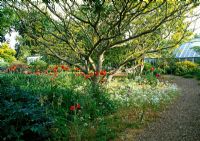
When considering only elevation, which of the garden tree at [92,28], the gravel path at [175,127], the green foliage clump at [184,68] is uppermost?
the garden tree at [92,28]

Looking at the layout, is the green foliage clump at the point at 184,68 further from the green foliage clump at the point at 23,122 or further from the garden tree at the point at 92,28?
the green foliage clump at the point at 23,122

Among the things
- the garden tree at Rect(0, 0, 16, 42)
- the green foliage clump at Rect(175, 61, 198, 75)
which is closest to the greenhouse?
the green foliage clump at Rect(175, 61, 198, 75)

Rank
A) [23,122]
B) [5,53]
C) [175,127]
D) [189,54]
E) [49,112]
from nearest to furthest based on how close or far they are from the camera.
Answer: [23,122], [49,112], [175,127], [5,53], [189,54]

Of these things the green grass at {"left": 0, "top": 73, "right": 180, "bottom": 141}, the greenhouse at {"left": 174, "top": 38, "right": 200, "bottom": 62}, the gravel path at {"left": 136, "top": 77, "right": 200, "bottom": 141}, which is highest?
the greenhouse at {"left": 174, "top": 38, "right": 200, "bottom": 62}

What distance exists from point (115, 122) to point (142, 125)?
59cm

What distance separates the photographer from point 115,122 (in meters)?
5.47

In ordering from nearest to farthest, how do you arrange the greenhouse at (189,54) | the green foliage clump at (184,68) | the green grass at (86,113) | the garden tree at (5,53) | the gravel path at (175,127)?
1. the green grass at (86,113)
2. the gravel path at (175,127)
3. the garden tree at (5,53)
4. the green foliage clump at (184,68)
5. the greenhouse at (189,54)

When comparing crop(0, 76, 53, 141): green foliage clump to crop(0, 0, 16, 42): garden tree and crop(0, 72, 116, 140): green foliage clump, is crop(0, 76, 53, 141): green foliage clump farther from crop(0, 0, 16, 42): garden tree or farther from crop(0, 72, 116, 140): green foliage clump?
crop(0, 0, 16, 42): garden tree

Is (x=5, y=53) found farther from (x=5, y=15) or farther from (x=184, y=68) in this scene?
(x=184, y=68)

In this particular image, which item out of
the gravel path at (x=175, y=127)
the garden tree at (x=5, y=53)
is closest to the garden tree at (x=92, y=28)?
the gravel path at (x=175, y=127)

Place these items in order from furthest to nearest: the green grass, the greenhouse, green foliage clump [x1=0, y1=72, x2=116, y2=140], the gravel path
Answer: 1. the greenhouse
2. the gravel path
3. the green grass
4. green foliage clump [x1=0, y1=72, x2=116, y2=140]

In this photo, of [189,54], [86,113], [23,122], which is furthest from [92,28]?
[189,54]

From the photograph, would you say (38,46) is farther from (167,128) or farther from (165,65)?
(165,65)

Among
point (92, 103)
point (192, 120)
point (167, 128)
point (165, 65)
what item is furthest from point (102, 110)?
point (165, 65)
